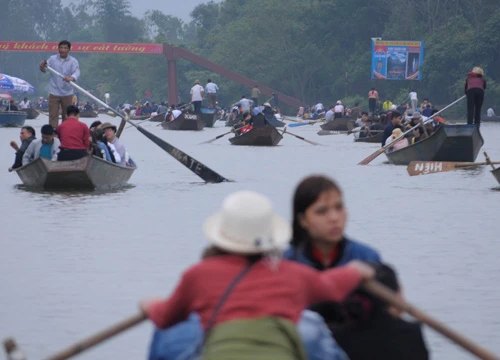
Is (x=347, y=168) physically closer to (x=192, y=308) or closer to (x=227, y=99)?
(x=192, y=308)

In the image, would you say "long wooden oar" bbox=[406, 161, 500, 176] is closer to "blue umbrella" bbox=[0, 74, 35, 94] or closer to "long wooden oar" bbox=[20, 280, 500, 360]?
"long wooden oar" bbox=[20, 280, 500, 360]

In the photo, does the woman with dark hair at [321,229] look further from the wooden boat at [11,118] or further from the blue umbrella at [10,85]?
the blue umbrella at [10,85]

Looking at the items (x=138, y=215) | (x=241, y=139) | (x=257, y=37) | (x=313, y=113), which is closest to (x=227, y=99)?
(x=257, y=37)

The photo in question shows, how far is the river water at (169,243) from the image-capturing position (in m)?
8.52

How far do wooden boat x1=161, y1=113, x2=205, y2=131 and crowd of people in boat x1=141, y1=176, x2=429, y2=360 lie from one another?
41.5 meters

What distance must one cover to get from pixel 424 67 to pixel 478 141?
45308mm

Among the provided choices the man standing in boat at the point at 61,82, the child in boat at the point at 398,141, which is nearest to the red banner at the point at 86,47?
the child in boat at the point at 398,141

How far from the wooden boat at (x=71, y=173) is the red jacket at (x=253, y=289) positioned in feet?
41.3

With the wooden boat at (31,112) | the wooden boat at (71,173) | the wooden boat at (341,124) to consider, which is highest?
the wooden boat at (71,173)

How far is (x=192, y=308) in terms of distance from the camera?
4570 mm

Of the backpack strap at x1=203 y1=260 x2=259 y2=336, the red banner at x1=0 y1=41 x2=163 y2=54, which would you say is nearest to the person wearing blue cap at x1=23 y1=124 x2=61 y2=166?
the backpack strap at x1=203 y1=260 x2=259 y2=336

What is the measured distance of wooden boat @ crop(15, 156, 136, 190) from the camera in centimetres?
1714

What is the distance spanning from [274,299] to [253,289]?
0.07m

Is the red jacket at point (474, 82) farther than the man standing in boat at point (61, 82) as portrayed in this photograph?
Yes
